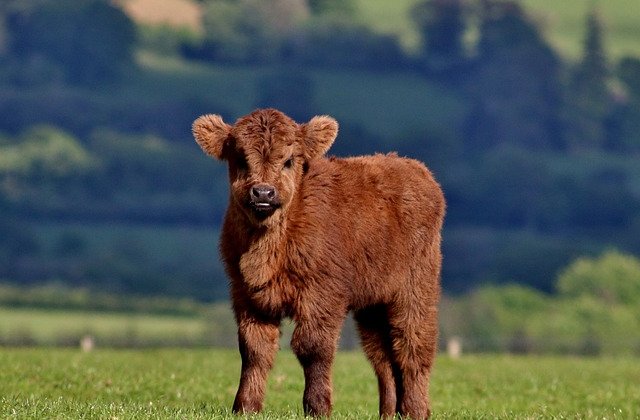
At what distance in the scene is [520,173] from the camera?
648 feet

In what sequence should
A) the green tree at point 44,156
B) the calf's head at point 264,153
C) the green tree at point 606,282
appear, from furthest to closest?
the green tree at point 44,156
the green tree at point 606,282
the calf's head at point 264,153

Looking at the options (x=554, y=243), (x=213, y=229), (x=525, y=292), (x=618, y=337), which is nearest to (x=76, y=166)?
(x=213, y=229)

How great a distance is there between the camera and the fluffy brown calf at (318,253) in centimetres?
1417

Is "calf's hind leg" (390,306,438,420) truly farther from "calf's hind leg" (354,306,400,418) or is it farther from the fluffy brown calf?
"calf's hind leg" (354,306,400,418)

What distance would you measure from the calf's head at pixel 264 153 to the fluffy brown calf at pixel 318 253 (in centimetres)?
1

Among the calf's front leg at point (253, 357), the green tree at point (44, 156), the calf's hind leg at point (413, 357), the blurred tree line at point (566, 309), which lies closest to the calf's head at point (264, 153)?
the calf's front leg at point (253, 357)

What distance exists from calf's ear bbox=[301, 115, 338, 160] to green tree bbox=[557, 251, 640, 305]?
91.9 m

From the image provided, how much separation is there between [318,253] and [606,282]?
103044 mm

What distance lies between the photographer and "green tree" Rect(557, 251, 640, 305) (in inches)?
4248

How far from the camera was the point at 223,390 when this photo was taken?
786 inches

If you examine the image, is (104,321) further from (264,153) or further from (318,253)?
(264,153)

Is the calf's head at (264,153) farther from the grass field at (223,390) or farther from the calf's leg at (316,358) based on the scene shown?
the grass field at (223,390)

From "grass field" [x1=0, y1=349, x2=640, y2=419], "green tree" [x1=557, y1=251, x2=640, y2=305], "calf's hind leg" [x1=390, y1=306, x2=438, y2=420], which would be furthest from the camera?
"green tree" [x1=557, y1=251, x2=640, y2=305]

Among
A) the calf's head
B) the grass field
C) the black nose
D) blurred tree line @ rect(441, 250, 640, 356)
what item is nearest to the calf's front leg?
the grass field
